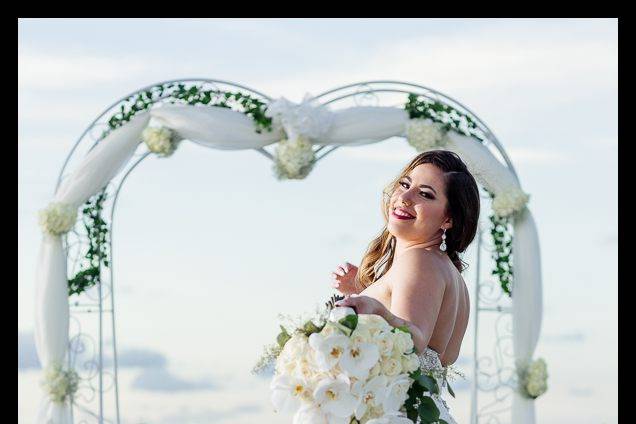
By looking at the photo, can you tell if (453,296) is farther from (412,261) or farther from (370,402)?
(370,402)

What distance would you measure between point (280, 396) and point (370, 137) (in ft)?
13.3

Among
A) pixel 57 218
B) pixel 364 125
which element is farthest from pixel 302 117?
pixel 57 218

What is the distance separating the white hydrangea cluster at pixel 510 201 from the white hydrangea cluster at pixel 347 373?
4.19 metres

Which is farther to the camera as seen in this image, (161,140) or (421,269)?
(161,140)

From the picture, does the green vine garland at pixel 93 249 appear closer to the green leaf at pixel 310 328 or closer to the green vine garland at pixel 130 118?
the green vine garland at pixel 130 118

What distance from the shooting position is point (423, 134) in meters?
6.25

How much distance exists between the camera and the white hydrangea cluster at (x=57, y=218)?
636 centimetres

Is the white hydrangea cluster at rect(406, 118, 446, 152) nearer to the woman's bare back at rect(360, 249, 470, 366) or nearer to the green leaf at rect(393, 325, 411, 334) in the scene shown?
the woman's bare back at rect(360, 249, 470, 366)

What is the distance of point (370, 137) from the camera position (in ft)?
20.7

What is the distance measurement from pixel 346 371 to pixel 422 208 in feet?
1.89

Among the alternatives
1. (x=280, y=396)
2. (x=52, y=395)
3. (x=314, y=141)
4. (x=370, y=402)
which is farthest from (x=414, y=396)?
(x=52, y=395)

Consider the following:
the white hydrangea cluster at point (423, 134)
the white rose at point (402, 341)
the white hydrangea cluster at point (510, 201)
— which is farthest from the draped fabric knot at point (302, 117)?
the white rose at point (402, 341)

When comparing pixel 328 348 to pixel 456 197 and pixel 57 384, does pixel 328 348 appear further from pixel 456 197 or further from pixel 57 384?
pixel 57 384

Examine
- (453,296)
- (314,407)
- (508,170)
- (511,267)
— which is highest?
(508,170)
